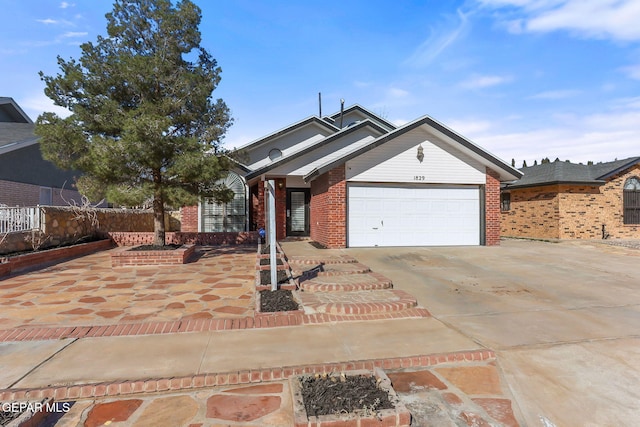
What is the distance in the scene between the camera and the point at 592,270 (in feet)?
26.6

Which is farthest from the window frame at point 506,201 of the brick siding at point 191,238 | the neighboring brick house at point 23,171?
the neighboring brick house at point 23,171

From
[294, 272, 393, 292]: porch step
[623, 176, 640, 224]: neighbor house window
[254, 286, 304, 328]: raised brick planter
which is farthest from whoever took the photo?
[623, 176, 640, 224]: neighbor house window

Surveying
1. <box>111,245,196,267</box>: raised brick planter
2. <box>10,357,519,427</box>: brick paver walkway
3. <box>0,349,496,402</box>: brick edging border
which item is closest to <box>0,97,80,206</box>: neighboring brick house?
<box>111,245,196,267</box>: raised brick planter

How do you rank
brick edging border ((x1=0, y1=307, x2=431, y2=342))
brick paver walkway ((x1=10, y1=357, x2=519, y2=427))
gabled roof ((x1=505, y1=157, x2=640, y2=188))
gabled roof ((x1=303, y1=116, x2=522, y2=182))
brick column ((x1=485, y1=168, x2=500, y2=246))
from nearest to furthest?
1. brick paver walkway ((x1=10, y1=357, x2=519, y2=427))
2. brick edging border ((x1=0, y1=307, x2=431, y2=342))
3. gabled roof ((x1=303, y1=116, x2=522, y2=182))
4. brick column ((x1=485, y1=168, x2=500, y2=246))
5. gabled roof ((x1=505, y1=157, x2=640, y2=188))

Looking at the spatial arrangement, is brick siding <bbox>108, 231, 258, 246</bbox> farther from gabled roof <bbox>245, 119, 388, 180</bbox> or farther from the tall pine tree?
the tall pine tree

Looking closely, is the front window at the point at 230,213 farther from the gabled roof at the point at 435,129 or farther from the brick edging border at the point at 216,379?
the brick edging border at the point at 216,379

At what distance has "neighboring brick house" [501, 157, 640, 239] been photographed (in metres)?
15.6

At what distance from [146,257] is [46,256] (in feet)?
10.3

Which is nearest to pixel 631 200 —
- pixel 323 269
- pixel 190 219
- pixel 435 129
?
pixel 435 129

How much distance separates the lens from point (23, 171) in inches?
633

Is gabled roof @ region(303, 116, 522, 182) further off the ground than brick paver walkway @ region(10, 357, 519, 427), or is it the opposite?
gabled roof @ region(303, 116, 522, 182)

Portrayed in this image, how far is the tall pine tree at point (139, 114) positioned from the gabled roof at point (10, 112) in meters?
15.4

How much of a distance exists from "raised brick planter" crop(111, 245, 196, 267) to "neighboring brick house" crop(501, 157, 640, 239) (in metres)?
16.2

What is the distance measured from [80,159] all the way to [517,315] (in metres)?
10.5
